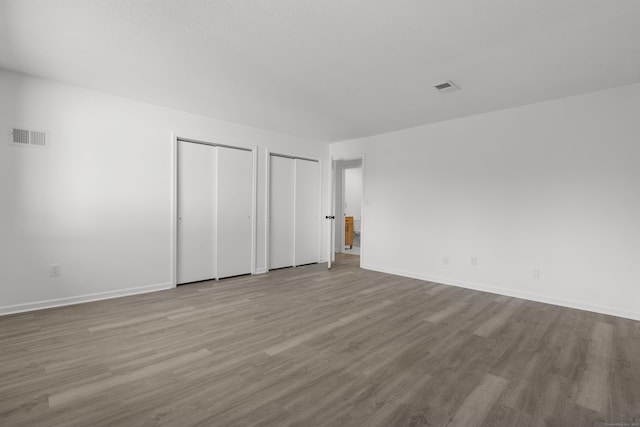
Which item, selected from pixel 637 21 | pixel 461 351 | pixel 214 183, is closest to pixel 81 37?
pixel 214 183

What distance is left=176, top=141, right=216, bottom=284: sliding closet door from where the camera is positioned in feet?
14.4

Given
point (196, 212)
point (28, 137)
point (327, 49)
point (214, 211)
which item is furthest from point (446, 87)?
point (28, 137)

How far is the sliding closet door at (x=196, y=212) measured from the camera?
4383 millimetres

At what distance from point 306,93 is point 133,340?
312cm

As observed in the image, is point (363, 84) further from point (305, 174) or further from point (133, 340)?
point (133, 340)

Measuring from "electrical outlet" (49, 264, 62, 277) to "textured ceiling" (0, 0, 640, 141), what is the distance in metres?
2.09

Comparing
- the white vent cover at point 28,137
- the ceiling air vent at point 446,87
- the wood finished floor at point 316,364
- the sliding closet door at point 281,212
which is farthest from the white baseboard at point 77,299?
the ceiling air vent at point 446,87

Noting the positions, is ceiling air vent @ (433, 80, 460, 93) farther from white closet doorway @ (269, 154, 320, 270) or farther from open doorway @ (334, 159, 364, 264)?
white closet doorway @ (269, 154, 320, 270)

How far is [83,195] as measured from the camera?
3.54 metres

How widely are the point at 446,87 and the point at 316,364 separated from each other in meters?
3.16

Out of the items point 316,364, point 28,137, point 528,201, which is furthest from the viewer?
point 528,201

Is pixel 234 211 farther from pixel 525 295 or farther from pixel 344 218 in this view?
pixel 525 295

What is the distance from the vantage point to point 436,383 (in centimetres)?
199

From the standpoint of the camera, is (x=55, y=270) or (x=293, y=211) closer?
(x=55, y=270)
